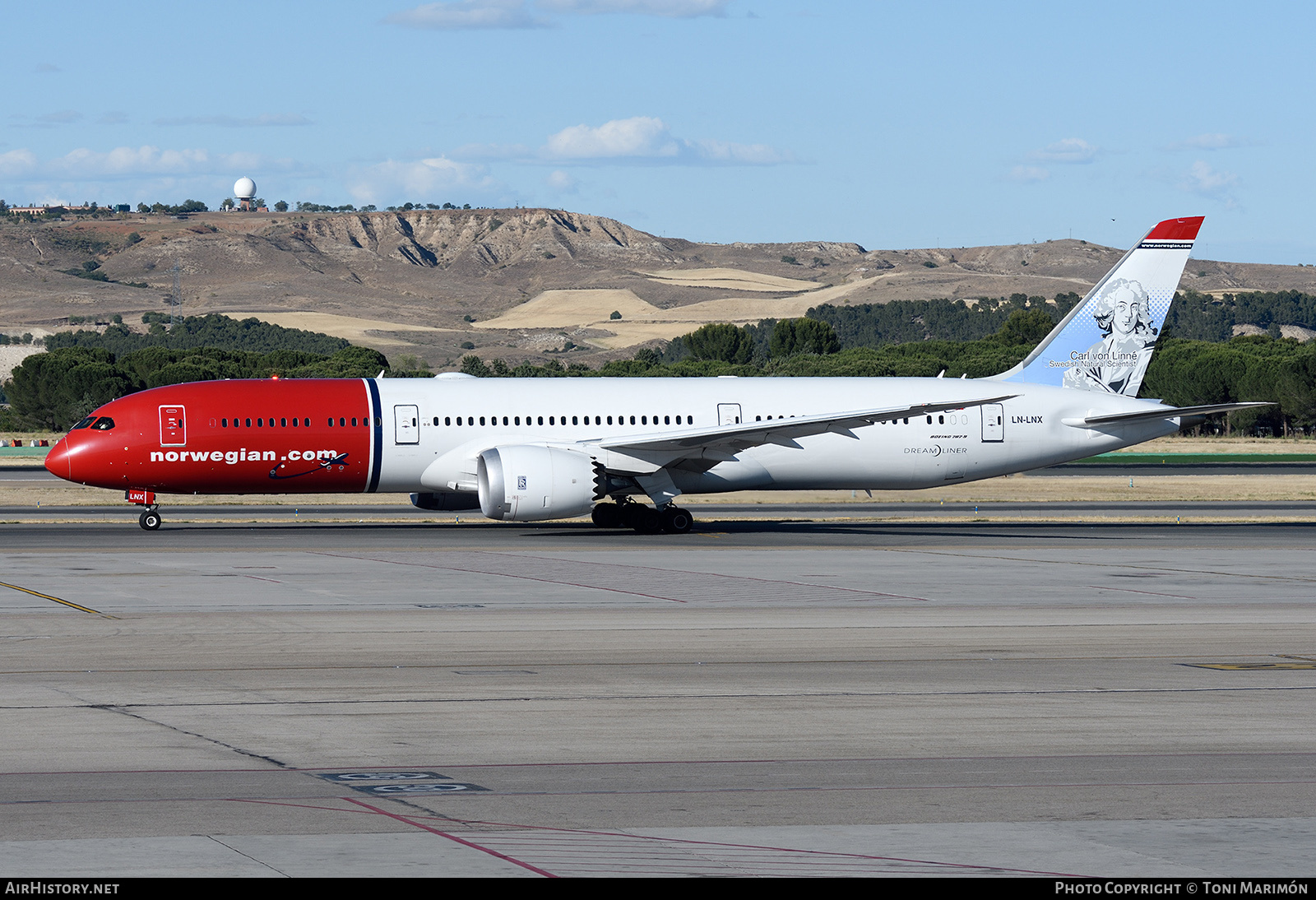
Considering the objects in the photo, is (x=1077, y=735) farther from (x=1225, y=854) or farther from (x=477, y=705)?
(x=477, y=705)

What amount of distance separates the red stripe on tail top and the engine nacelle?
19.2 metres

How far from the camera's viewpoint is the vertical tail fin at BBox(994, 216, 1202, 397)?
45.7 m

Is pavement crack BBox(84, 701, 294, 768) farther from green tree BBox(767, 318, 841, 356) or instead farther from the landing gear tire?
green tree BBox(767, 318, 841, 356)

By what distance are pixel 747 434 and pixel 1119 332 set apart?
13434mm

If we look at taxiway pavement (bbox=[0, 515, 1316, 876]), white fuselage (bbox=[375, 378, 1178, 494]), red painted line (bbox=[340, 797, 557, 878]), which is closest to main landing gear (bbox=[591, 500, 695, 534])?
white fuselage (bbox=[375, 378, 1178, 494])

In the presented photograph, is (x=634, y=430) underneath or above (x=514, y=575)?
above

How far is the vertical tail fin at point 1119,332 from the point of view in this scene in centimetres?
4566

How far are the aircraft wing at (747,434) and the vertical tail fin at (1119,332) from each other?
5.08 metres

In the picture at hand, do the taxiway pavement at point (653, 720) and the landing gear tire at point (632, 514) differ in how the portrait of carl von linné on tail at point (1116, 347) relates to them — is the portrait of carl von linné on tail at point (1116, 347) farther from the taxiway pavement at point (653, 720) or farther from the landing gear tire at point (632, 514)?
the taxiway pavement at point (653, 720)

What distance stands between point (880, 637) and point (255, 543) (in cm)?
1993

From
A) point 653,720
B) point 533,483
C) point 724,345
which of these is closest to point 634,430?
point 533,483

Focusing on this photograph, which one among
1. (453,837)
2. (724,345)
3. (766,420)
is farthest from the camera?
(724,345)

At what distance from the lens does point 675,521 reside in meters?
41.2

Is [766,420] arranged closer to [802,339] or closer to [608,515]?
[608,515]
